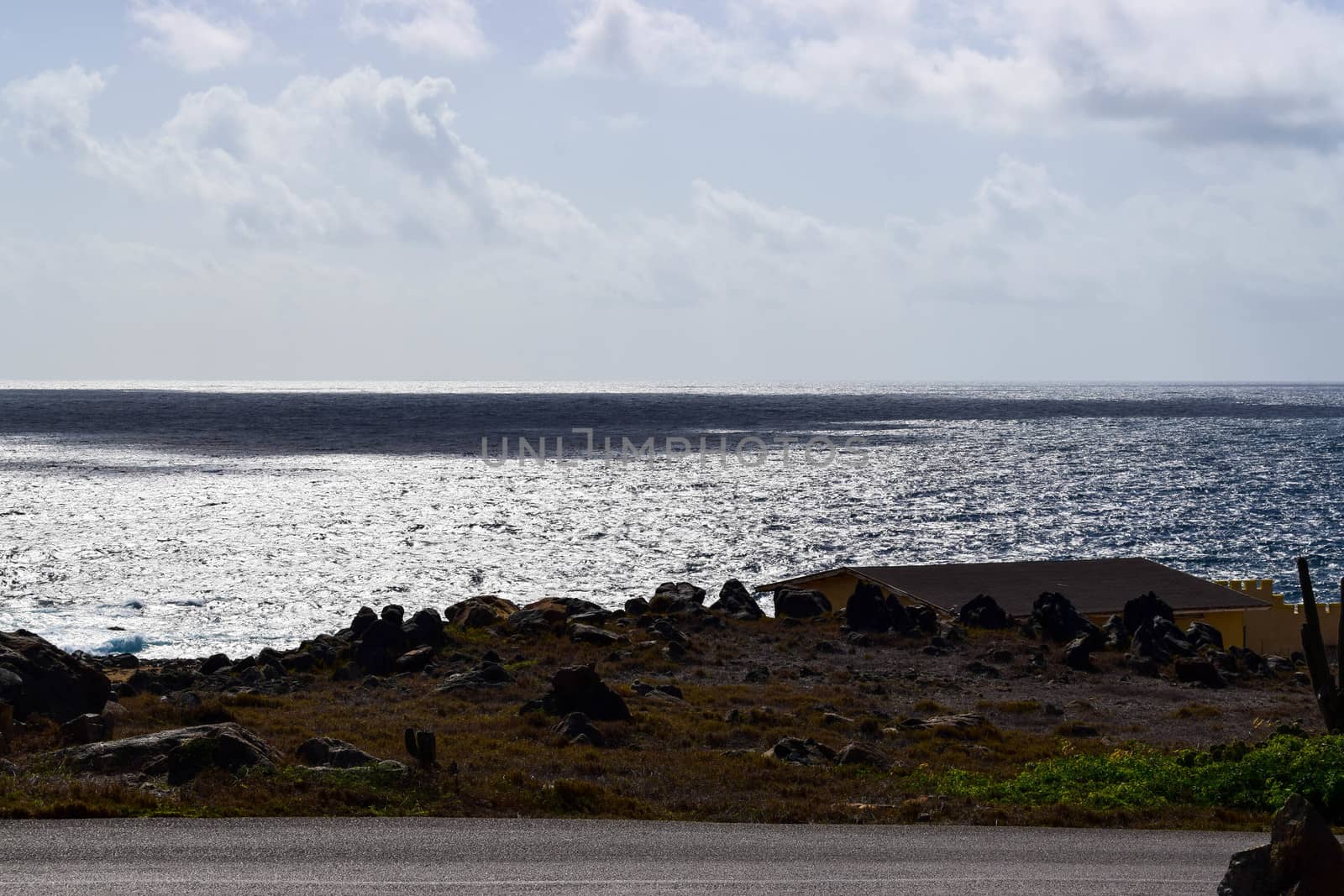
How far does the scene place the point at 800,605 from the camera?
50.3m

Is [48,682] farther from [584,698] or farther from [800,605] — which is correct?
[800,605]

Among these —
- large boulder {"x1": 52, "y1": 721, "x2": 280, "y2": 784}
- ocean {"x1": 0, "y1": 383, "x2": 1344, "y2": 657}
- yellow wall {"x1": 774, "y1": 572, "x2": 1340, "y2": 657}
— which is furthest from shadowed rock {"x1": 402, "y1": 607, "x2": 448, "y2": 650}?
yellow wall {"x1": 774, "y1": 572, "x2": 1340, "y2": 657}

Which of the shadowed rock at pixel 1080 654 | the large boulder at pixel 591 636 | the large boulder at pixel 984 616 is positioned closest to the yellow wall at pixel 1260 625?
the large boulder at pixel 984 616

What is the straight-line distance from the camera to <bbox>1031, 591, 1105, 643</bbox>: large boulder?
45812 millimetres

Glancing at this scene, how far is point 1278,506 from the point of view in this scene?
102 m

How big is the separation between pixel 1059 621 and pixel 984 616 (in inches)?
105

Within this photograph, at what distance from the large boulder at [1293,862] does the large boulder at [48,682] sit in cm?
2166

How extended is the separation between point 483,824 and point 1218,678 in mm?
29158

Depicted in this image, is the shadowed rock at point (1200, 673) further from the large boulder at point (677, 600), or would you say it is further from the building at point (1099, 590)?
the large boulder at point (677, 600)

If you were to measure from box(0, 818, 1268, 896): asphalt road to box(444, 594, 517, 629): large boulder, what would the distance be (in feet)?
93.1

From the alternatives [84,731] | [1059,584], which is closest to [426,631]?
[84,731]

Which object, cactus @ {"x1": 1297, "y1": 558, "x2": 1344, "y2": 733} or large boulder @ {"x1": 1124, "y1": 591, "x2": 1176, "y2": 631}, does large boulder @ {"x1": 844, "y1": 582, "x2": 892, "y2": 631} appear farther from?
cactus @ {"x1": 1297, "y1": 558, "x2": 1344, "y2": 733}

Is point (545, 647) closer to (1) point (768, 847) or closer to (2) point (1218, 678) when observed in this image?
(2) point (1218, 678)

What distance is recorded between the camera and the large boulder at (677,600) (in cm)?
5031
